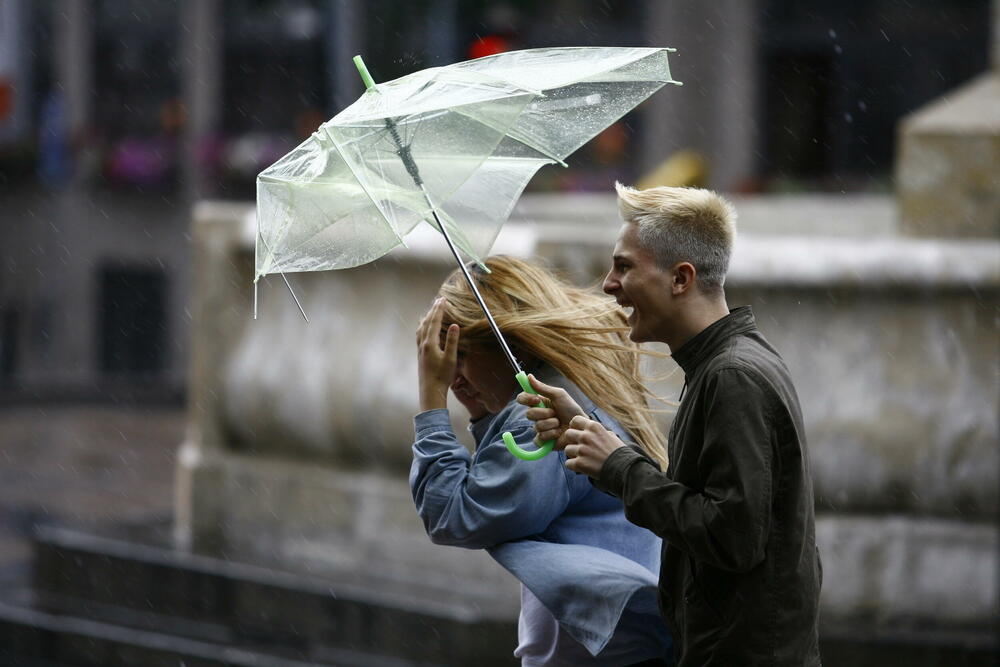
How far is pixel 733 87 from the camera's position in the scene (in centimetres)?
2320

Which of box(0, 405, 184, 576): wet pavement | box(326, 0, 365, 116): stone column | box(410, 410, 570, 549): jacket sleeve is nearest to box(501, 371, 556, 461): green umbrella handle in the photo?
box(410, 410, 570, 549): jacket sleeve

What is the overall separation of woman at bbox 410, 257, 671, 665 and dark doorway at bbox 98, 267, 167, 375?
22116 millimetres

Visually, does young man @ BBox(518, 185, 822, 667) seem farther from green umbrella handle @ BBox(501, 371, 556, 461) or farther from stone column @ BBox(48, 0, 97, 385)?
stone column @ BBox(48, 0, 97, 385)

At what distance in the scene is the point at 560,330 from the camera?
3217mm

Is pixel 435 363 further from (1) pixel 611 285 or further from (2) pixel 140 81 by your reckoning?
A: (2) pixel 140 81

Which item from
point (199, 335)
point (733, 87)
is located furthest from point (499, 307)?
point (733, 87)

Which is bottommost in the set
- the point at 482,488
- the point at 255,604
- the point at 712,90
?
the point at 255,604

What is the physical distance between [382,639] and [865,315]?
2.25 m

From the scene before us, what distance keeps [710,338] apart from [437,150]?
0.67 metres

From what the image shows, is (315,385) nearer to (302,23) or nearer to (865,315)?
(865,315)

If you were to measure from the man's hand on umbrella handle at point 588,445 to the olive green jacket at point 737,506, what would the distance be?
2 cm

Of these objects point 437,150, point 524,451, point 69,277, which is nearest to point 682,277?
point 524,451

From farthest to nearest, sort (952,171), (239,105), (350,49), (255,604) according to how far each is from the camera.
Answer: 1. (239,105)
2. (350,49)
3. (952,171)
4. (255,604)

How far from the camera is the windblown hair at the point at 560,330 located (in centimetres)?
320
